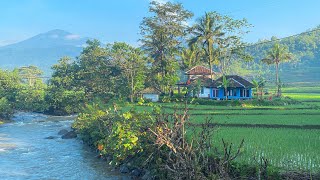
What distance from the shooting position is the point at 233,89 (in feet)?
134

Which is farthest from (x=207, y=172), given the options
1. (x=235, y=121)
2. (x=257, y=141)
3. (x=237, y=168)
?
(x=235, y=121)

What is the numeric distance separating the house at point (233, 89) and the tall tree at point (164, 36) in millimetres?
5898

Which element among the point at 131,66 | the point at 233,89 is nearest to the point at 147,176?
the point at 233,89

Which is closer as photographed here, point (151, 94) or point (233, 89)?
point (233, 89)

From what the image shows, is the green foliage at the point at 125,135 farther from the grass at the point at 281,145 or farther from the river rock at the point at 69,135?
the river rock at the point at 69,135

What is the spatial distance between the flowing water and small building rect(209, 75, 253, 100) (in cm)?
2008

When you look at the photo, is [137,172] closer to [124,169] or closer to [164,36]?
[124,169]

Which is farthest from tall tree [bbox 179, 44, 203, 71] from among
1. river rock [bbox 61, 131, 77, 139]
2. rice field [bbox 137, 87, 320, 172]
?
rice field [bbox 137, 87, 320, 172]

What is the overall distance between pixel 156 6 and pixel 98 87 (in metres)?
12.8

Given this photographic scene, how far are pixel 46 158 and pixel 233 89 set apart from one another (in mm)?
26723

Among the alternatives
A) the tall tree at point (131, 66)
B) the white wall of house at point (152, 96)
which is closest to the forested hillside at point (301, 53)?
the white wall of house at point (152, 96)

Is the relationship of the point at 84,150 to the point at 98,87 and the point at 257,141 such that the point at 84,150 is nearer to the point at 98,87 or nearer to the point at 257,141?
the point at 257,141

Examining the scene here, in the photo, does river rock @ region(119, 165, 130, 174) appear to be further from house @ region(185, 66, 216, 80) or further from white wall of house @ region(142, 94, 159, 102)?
house @ region(185, 66, 216, 80)

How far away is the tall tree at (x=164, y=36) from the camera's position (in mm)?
45594
